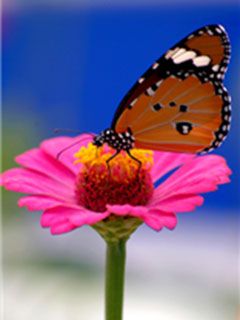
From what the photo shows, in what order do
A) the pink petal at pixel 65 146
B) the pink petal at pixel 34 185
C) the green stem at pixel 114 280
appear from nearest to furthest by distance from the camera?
the green stem at pixel 114 280, the pink petal at pixel 34 185, the pink petal at pixel 65 146

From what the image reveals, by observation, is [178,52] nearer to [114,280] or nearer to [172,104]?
[172,104]

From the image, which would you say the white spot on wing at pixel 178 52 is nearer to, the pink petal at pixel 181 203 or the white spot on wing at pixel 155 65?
the white spot on wing at pixel 155 65

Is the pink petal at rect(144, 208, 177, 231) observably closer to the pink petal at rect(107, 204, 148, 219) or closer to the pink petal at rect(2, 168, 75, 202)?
the pink petal at rect(107, 204, 148, 219)

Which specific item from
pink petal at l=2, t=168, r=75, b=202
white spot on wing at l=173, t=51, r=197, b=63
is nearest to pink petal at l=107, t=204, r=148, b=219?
pink petal at l=2, t=168, r=75, b=202

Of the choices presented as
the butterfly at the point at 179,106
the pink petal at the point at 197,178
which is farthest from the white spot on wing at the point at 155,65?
the pink petal at the point at 197,178

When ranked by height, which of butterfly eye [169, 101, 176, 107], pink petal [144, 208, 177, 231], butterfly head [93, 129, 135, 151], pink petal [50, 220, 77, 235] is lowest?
pink petal [50, 220, 77, 235]

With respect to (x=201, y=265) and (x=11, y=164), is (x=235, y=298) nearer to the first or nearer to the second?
(x=201, y=265)

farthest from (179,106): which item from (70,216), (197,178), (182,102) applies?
(70,216)
